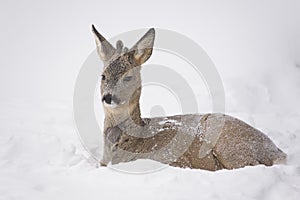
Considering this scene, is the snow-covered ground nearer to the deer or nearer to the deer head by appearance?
the deer

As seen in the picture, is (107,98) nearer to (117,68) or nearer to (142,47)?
(117,68)

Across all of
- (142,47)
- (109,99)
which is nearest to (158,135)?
(109,99)

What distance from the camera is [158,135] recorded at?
510cm

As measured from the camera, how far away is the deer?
4.82 meters

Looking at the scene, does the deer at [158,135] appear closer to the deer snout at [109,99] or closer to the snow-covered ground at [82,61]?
the deer snout at [109,99]

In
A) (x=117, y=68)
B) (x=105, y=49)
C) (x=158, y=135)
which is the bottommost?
(x=158, y=135)

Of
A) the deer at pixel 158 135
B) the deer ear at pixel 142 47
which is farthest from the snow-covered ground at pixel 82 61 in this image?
the deer ear at pixel 142 47

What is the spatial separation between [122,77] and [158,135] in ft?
2.55

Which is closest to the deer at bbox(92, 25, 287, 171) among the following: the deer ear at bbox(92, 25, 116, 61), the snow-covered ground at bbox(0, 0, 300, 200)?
the deer ear at bbox(92, 25, 116, 61)

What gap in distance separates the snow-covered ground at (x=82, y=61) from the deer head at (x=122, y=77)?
65 cm

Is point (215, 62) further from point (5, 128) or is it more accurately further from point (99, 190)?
point (99, 190)

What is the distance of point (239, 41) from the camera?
951cm

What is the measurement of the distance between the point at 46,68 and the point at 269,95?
4.59 m

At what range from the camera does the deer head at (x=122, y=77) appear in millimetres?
4883
